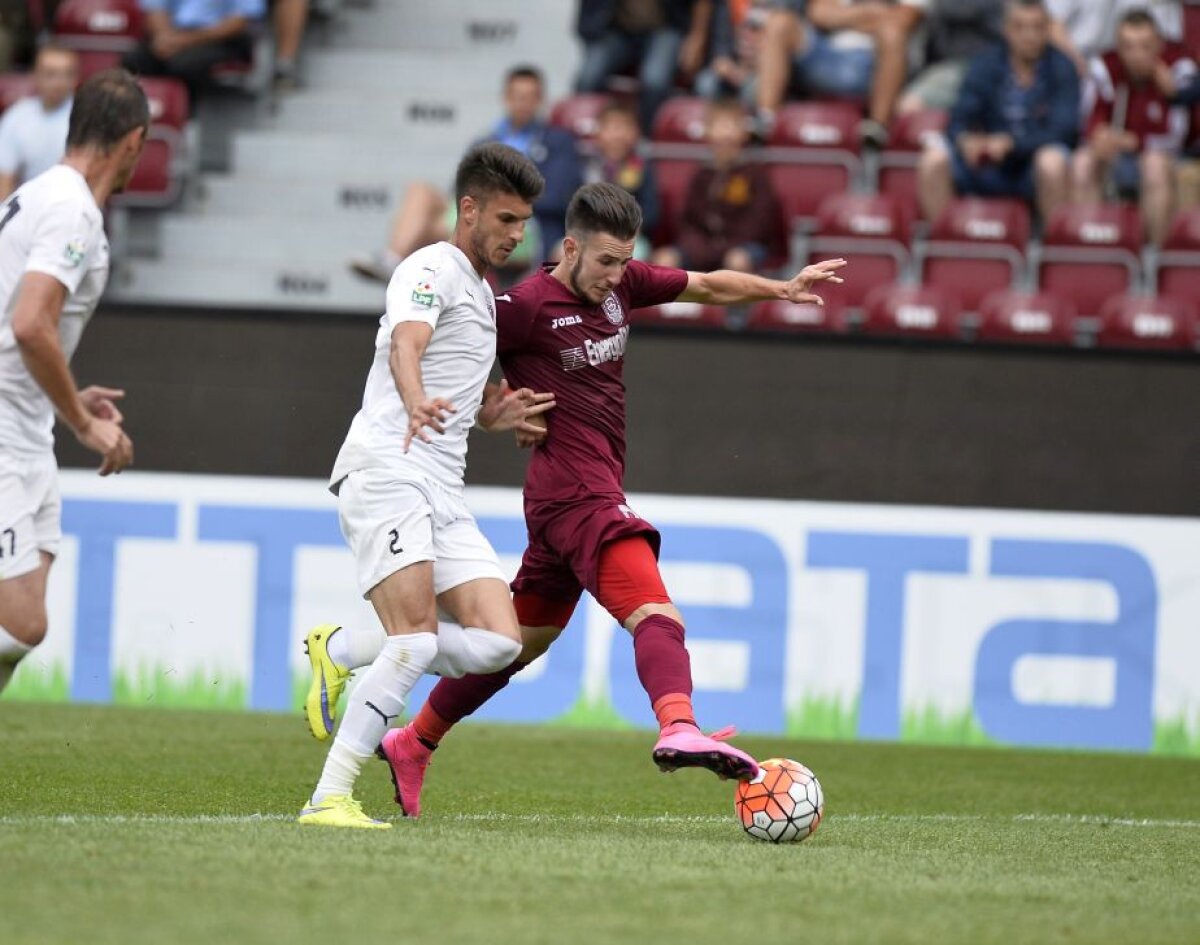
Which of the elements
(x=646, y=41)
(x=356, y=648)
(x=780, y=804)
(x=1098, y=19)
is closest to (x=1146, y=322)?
(x=1098, y=19)

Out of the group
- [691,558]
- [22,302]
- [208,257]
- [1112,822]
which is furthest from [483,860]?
[208,257]

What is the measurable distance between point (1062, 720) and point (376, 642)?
4.72 meters

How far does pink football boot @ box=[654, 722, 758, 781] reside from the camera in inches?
229

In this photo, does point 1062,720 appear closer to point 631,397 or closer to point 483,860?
point 631,397

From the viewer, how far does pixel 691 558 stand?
10.2 metres

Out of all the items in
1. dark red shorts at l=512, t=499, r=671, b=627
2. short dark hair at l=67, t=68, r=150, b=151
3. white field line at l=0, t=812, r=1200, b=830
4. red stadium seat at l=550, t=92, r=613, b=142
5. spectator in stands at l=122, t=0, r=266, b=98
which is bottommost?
white field line at l=0, t=812, r=1200, b=830

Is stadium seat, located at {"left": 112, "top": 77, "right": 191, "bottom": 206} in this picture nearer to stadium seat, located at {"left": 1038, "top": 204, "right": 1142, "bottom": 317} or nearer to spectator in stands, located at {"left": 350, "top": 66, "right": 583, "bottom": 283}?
spectator in stands, located at {"left": 350, "top": 66, "right": 583, "bottom": 283}

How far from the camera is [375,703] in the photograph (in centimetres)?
611

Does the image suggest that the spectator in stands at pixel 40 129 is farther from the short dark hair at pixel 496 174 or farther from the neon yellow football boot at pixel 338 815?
the neon yellow football boot at pixel 338 815

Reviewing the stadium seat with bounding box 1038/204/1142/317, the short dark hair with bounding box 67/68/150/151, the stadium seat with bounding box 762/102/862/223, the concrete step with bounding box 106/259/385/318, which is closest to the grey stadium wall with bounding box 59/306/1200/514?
the stadium seat with bounding box 1038/204/1142/317

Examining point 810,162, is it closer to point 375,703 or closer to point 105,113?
point 375,703

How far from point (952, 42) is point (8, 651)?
9.93m

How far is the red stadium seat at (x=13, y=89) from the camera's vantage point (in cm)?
1370

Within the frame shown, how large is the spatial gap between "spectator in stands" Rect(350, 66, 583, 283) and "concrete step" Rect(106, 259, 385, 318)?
3.07 feet
